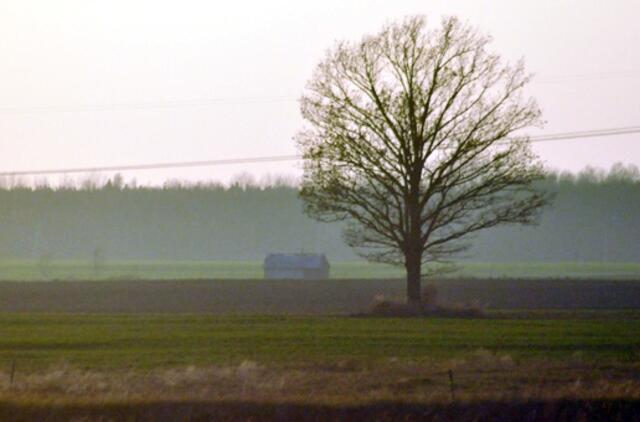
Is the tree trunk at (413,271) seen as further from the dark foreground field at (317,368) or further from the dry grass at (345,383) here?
the dry grass at (345,383)

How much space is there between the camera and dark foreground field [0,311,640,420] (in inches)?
744

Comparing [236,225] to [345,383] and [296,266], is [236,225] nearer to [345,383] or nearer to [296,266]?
[296,266]

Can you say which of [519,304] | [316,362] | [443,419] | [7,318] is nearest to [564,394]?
[443,419]

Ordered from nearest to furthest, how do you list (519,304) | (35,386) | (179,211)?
(35,386) → (519,304) → (179,211)

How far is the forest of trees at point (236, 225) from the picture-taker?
443ft

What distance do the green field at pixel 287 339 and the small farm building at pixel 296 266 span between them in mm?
45889

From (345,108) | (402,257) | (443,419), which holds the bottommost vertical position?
(443,419)

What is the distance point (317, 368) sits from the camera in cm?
2567

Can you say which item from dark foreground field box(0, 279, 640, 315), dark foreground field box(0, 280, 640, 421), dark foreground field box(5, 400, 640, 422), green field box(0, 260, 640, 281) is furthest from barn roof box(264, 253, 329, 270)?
dark foreground field box(5, 400, 640, 422)

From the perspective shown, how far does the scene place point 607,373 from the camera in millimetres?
24500

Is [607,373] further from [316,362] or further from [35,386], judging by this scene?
[35,386]

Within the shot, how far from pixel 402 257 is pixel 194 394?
29982mm

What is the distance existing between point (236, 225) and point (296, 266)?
191ft

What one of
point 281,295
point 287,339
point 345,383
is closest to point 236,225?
point 281,295
